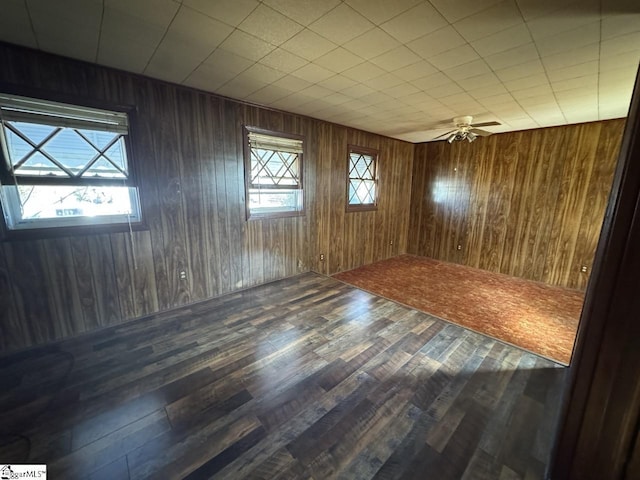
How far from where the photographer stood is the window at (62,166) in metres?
2.00

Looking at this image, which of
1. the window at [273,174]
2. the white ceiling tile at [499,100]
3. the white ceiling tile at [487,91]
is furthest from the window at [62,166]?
the white ceiling tile at [499,100]

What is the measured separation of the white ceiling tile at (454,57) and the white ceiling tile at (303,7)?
3.34 feet

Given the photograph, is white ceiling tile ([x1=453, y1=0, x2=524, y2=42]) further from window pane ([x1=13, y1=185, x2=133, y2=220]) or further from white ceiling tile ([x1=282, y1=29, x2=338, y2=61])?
window pane ([x1=13, y1=185, x2=133, y2=220])

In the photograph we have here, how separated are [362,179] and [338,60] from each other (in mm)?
2924

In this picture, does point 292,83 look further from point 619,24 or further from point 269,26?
point 619,24

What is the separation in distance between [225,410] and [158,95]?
2.92 metres

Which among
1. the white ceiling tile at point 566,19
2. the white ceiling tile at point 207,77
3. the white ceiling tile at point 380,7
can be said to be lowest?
the white ceiling tile at point 566,19

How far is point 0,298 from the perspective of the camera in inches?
79.0

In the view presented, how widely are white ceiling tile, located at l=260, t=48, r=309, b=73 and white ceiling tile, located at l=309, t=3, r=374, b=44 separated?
38cm

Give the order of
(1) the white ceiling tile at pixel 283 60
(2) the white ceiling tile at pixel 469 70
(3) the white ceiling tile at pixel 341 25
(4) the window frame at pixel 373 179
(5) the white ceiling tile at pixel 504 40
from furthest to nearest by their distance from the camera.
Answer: (4) the window frame at pixel 373 179 < (2) the white ceiling tile at pixel 469 70 < (1) the white ceiling tile at pixel 283 60 < (5) the white ceiling tile at pixel 504 40 < (3) the white ceiling tile at pixel 341 25

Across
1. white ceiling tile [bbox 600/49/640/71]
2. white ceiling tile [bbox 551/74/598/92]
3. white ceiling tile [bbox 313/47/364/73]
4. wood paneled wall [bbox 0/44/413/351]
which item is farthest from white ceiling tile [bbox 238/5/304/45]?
white ceiling tile [bbox 551/74/598/92]

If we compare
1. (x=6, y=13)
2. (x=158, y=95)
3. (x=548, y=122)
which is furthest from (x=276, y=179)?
(x=548, y=122)

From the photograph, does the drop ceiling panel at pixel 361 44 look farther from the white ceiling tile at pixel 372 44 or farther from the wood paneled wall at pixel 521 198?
the wood paneled wall at pixel 521 198

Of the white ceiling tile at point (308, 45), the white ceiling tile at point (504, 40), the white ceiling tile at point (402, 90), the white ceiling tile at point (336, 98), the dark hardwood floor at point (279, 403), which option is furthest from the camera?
the white ceiling tile at point (336, 98)
